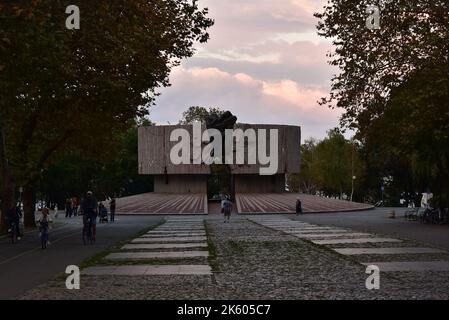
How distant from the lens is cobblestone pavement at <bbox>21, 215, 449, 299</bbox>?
10.9 meters

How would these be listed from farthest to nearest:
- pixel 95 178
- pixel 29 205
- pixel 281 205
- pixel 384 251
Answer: pixel 95 178 → pixel 281 205 → pixel 29 205 → pixel 384 251

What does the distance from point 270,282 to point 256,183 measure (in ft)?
232

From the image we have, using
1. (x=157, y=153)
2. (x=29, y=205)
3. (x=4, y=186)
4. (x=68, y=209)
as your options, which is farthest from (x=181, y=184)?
(x=4, y=186)

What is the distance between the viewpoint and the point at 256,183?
83.2 m

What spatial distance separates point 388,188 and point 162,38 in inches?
3088

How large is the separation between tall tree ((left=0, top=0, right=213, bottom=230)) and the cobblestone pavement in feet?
20.1

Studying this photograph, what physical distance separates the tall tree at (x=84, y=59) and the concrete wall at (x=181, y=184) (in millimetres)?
47093

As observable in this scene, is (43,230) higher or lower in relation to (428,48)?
lower

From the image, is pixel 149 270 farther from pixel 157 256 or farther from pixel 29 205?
pixel 29 205

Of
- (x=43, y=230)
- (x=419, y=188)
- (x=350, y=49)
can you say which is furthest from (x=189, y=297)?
(x=419, y=188)

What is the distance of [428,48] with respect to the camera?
2533cm

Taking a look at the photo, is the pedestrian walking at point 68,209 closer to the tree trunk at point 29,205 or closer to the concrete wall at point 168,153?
the tree trunk at point 29,205

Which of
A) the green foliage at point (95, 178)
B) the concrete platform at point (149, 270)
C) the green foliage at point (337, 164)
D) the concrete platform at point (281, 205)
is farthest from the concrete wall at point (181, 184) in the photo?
the concrete platform at point (149, 270)

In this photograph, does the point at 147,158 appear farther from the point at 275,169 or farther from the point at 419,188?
the point at 419,188
